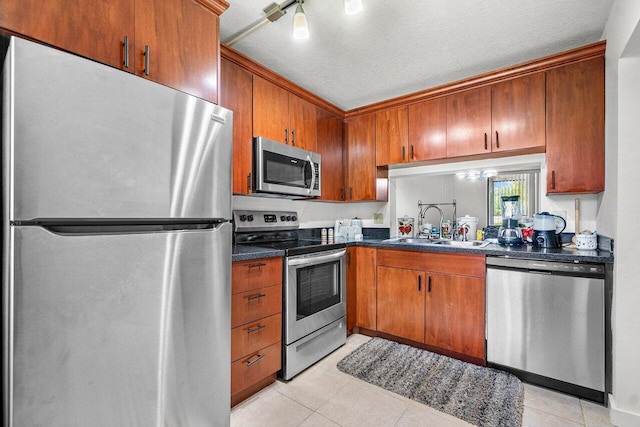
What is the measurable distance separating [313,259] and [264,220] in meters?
0.66

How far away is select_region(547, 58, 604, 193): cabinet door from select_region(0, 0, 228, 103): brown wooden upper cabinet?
2.42m

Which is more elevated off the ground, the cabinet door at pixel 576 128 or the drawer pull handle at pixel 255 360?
the cabinet door at pixel 576 128

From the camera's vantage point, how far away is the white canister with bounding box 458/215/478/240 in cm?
298

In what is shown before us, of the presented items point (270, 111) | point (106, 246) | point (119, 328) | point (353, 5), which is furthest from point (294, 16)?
point (119, 328)

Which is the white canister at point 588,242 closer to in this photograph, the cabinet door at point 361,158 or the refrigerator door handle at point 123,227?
the cabinet door at point 361,158

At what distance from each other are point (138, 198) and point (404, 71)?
2.27 metres

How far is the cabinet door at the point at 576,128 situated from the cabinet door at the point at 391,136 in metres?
1.15

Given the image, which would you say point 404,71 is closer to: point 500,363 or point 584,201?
point 584,201

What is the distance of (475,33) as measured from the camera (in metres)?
2.02

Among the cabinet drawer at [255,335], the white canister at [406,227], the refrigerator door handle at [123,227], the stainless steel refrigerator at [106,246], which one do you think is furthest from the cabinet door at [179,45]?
the white canister at [406,227]

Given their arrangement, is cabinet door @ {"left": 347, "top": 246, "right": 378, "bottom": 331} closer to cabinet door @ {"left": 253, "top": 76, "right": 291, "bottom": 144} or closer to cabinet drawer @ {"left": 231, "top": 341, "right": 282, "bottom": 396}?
cabinet drawer @ {"left": 231, "top": 341, "right": 282, "bottom": 396}

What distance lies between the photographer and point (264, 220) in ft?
8.94

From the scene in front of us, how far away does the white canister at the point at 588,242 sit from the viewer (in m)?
2.11

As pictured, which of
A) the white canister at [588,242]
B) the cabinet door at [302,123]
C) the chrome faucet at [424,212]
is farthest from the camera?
the chrome faucet at [424,212]
